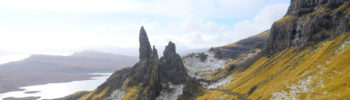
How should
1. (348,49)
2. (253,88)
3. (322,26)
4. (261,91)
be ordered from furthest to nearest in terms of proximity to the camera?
(322,26) < (253,88) < (261,91) < (348,49)

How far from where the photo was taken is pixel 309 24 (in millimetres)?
90938

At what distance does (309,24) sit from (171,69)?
76849mm

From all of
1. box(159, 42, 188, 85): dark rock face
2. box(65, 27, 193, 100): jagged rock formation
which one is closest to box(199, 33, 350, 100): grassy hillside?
box(65, 27, 193, 100): jagged rock formation

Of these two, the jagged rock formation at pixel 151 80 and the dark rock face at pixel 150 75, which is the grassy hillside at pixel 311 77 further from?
the dark rock face at pixel 150 75

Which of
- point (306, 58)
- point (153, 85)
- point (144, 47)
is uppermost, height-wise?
point (144, 47)

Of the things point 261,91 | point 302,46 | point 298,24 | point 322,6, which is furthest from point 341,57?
point 322,6

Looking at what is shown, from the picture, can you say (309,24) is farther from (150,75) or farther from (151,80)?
(150,75)

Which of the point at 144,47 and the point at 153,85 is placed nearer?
the point at 153,85

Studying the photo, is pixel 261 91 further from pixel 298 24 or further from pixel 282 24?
pixel 282 24

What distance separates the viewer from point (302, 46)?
86812 millimetres

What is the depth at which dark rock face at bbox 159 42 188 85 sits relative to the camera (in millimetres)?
117619

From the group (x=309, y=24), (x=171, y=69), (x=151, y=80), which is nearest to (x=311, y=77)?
(x=309, y=24)

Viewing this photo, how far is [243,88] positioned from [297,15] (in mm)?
58775

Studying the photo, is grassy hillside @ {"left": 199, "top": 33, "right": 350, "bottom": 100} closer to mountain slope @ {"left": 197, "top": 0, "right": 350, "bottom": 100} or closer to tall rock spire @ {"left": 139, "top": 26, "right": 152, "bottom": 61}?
mountain slope @ {"left": 197, "top": 0, "right": 350, "bottom": 100}
